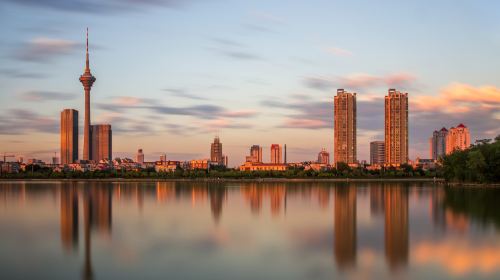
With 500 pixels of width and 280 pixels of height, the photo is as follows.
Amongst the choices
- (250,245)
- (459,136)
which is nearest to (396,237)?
(250,245)

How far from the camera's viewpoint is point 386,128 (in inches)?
5940

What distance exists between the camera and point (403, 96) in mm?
148750

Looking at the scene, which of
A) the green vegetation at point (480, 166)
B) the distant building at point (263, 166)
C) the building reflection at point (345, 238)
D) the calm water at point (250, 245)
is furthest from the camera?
the distant building at point (263, 166)

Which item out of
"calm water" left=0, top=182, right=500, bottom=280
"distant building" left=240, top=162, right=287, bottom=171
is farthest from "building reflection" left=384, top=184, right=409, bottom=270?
"distant building" left=240, top=162, right=287, bottom=171

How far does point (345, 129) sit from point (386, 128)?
10.6 m

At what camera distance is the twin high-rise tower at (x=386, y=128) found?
14825 centimetres

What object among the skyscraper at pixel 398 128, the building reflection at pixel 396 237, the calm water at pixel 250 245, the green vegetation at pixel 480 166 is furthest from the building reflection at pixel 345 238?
the skyscraper at pixel 398 128

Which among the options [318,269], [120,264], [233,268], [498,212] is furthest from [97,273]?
[498,212]

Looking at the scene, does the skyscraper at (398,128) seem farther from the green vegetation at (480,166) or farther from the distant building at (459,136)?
the green vegetation at (480,166)

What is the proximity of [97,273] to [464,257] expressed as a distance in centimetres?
953

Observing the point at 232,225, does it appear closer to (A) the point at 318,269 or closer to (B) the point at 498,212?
(A) the point at 318,269

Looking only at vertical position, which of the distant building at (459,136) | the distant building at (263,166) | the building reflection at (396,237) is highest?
the distant building at (459,136)

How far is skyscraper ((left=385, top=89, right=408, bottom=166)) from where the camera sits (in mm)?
148125

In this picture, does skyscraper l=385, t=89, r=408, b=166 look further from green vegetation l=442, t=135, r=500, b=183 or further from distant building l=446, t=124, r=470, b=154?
green vegetation l=442, t=135, r=500, b=183
